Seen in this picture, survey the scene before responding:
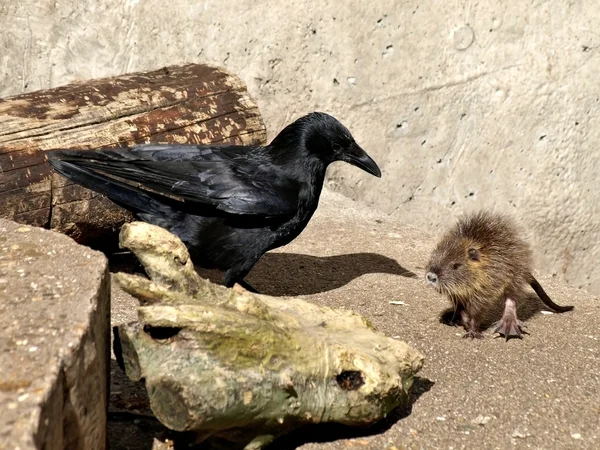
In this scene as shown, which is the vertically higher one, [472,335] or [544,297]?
[544,297]

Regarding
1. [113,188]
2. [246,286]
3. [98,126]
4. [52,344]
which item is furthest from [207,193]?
[52,344]

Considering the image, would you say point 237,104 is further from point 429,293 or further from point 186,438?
point 186,438

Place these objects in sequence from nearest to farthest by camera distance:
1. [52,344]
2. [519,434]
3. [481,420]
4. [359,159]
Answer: [52,344]
[519,434]
[481,420]
[359,159]

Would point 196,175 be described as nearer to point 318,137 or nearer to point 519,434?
point 318,137

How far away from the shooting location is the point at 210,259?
5641 millimetres

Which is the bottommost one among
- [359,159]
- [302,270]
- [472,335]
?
[302,270]

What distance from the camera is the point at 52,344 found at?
2.88 metres

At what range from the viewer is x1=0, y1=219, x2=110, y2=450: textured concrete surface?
2572mm

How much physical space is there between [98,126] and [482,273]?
8.75 feet

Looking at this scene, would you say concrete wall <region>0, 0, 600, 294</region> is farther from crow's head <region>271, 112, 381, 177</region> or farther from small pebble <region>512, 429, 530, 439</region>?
small pebble <region>512, 429, 530, 439</region>

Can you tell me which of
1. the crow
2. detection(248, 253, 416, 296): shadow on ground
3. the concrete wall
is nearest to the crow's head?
the crow

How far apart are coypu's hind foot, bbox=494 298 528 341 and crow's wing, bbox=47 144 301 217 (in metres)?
1.44

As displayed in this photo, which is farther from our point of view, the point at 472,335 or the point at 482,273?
the point at 482,273

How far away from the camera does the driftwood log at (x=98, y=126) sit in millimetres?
5699
